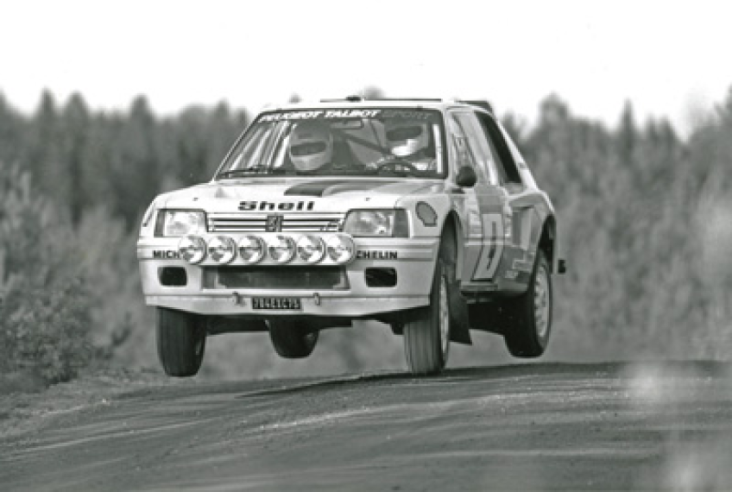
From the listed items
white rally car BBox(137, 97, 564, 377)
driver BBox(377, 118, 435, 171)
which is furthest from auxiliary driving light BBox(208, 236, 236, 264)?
driver BBox(377, 118, 435, 171)

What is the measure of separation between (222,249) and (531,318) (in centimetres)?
363

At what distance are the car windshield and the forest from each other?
21.9 m

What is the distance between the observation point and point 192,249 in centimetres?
1336

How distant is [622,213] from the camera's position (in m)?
80.8

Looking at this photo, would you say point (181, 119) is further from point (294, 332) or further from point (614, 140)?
point (294, 332)

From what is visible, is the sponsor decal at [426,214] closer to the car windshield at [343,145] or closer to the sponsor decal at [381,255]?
the sponsor decal at [381,255]

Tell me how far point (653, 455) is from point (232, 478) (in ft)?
5.79

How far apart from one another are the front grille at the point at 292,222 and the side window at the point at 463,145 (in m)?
1.58

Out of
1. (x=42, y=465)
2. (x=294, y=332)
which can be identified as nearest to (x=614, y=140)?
(x=294, y=332)

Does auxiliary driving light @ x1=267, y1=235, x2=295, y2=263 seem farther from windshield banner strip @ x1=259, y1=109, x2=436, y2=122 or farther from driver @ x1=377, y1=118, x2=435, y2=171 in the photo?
windshield banner strip @ x1=259, y1=109, x2=436, y2=122

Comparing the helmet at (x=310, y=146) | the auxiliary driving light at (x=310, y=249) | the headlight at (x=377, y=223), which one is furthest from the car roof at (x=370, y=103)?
the auxiliary driving light at (x=310, y=249)

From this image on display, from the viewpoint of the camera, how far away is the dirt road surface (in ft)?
29.1

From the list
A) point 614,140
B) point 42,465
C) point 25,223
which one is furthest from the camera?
point 614,140

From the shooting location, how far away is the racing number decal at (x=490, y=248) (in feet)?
48.7
